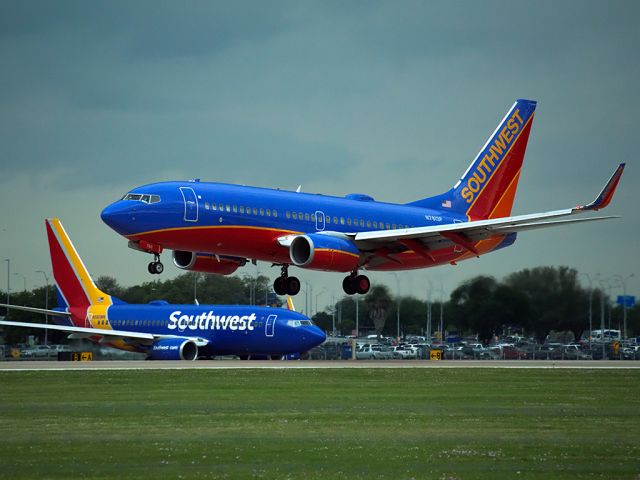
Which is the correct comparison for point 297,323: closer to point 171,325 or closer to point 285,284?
point 171,325

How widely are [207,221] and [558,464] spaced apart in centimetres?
3253

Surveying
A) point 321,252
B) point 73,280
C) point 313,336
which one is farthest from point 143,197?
point 73,280

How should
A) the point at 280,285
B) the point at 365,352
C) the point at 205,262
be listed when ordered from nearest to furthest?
the point at 280,285, the point at 205,262, the point at 365,352

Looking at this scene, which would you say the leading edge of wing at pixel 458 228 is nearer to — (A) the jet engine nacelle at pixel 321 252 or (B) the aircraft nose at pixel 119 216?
(A) the jet engine nacelle at pixel 321 252

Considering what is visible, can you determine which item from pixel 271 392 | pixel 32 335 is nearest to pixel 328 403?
pixel 271 392

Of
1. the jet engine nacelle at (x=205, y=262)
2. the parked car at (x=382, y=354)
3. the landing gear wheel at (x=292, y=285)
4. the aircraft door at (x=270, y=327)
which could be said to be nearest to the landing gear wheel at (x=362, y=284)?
the landing gear wheel at (x=292, y=285)

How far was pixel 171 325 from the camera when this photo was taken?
88625 mm

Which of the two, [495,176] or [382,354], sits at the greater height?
[495,176]

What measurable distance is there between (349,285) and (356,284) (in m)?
0.50

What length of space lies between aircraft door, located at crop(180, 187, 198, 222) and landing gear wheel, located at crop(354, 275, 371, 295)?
1222cm

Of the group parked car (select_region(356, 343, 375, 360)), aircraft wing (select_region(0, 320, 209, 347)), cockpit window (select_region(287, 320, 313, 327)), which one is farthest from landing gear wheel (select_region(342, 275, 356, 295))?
parked car (select_region(356, 343, 375, 360))

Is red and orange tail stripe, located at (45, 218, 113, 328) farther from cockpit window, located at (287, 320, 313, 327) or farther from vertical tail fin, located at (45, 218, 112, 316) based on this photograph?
cockpit window, located at (287, 320, 313, 327)

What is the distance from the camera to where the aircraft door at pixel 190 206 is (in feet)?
175

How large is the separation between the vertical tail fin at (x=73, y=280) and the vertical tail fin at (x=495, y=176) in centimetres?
3849
